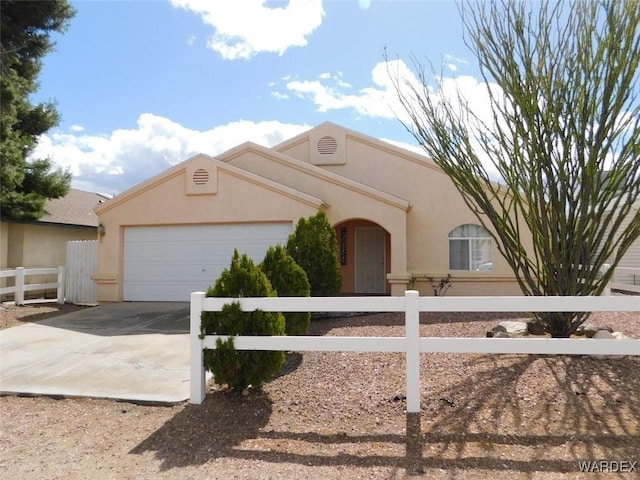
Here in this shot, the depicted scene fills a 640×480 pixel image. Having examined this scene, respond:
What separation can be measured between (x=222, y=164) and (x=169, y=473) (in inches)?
392

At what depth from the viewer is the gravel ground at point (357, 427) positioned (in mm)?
3734

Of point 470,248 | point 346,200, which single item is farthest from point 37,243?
point 470,248

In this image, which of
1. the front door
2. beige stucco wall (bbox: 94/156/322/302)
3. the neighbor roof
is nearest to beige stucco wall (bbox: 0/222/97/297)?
the neighbor roof

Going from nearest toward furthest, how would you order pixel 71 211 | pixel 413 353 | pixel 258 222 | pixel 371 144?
pixel 413 353 → pixel 258 222 → pixel 371 144 → pixel 71 211

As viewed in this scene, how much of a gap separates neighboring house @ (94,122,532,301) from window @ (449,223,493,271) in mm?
29

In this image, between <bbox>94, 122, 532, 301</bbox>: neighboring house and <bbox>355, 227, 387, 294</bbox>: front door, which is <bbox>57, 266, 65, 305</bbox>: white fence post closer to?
<bbox>94, 122, 532, 301</bbox>: neighboring house

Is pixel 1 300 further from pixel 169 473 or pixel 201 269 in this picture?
pixel 169 473

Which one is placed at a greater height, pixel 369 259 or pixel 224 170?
pixel 224 170

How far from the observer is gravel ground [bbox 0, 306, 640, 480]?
373 cm

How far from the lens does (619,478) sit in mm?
3465

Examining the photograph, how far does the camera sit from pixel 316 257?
9.57 m

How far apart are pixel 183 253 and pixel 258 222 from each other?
2.43 m

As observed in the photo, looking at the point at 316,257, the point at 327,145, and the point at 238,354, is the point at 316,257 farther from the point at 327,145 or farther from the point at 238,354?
the point at 327,145

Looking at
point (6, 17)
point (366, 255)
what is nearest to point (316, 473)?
point (366, 255)
